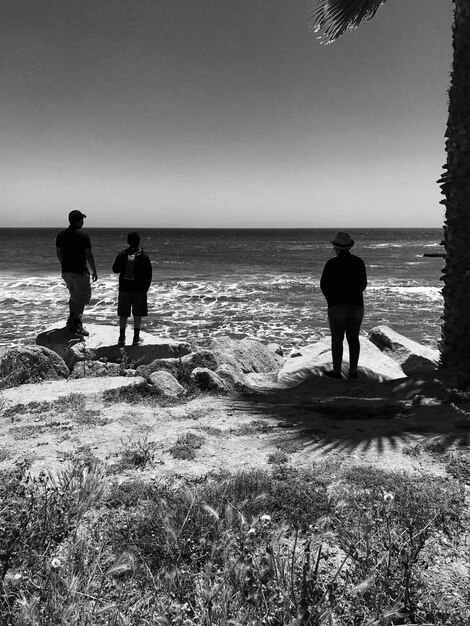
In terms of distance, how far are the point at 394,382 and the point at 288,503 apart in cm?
422

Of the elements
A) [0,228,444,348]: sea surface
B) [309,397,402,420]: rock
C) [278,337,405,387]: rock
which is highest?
[309,397,402,420]: rock

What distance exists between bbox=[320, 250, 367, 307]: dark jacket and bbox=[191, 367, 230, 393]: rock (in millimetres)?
2186

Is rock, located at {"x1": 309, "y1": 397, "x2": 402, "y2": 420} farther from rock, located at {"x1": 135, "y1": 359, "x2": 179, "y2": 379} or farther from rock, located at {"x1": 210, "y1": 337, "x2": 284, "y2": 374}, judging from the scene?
rock, located at {"x1": 210, "y1": 337, "x2": 284, "y2": 374}

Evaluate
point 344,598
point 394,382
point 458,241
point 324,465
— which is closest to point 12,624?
point 344,598

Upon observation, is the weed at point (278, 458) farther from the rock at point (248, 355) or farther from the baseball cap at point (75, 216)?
the baseball cap at point (75, 216)

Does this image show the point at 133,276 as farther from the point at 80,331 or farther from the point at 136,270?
the point at 80,331

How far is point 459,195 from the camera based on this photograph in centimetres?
659

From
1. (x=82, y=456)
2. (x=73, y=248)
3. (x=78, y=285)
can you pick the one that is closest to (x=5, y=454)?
(x=82, y=456)

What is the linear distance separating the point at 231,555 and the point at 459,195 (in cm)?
641

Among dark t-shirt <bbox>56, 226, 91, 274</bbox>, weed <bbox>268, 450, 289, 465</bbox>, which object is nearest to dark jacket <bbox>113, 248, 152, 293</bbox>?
dark t-shirt <bbox>56, 226, 91, 274</bbox>

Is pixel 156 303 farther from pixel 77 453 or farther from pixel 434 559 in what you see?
pixel 434 559

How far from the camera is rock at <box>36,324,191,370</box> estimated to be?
8.32 metres

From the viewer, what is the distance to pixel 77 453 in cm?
374

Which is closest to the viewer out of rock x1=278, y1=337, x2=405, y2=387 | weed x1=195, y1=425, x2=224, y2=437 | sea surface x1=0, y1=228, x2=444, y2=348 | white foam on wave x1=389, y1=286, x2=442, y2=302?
weed x1=195, y1=425, x2=224, y2=437
